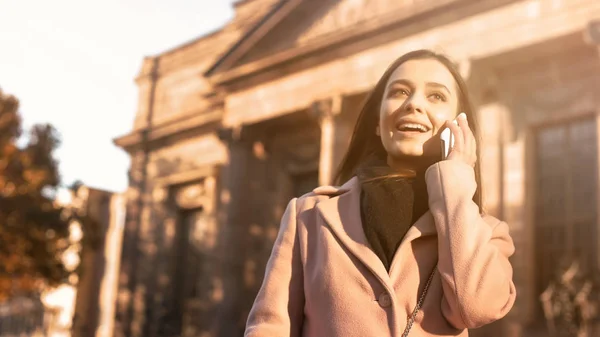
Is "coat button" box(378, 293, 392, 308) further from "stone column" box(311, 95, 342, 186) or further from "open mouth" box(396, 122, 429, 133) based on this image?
"stone column" box(311, 95, 342, 186)

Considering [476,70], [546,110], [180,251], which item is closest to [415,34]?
[476,70]

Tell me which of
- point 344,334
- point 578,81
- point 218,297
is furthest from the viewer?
point 218,297

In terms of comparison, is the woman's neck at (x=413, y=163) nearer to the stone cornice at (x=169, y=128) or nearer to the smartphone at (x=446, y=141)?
the smartphone at (x=446, y=141)

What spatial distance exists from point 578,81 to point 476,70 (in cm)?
213

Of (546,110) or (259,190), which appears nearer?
(546,110)

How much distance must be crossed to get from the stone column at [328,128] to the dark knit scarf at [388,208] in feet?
56.3

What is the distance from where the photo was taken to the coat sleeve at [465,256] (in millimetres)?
1911

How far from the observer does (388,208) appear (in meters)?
2.12

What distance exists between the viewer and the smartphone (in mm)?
2133

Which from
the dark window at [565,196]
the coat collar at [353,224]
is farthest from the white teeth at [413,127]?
the dark window at [565,196]

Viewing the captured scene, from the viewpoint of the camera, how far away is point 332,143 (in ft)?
65.1

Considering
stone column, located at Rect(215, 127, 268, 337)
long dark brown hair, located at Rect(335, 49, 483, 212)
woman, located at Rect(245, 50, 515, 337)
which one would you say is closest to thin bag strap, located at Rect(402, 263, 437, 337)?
woman, located at Rect(245, 50, 515, 337)

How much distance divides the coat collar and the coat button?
1.4 inches

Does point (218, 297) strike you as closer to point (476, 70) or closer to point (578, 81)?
point (476, 70)
